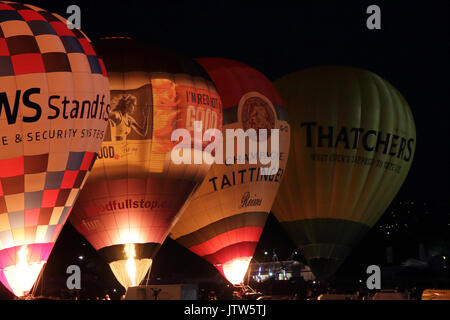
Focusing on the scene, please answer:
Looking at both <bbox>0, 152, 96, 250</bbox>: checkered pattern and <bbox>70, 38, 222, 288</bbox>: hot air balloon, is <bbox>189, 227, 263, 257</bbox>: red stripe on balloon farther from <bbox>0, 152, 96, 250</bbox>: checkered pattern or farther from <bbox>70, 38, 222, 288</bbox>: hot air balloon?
<bbox>0, 152, 96, 250</bbox>: checkered pattern

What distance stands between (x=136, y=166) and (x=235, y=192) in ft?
10.8

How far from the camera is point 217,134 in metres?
17.6

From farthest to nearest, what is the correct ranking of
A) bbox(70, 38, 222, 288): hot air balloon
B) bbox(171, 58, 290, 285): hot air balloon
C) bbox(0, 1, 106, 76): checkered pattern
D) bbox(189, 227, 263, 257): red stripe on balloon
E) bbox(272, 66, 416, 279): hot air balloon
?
bbox(272, 66, 416, 279): hot air balloon, bbox(189, 227, 263, 257): red stripe on balloon, bbox(171, 58, 290, 285): hot air balloon, bbox(70, 38, 222, 288): hot air balloon, bbox(0, 1, 106, 76): checkered pattern

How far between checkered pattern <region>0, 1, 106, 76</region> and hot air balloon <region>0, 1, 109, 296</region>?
0.02 m

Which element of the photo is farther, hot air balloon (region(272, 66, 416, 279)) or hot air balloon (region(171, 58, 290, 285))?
hot air balloon (region(272, 66, 416, 279))

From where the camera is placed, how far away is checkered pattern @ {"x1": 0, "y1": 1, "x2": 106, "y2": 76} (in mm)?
14008

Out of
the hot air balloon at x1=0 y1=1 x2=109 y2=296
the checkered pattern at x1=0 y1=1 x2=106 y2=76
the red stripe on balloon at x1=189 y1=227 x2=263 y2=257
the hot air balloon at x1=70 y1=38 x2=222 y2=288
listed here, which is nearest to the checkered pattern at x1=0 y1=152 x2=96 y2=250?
the hot air balloon at x1=0 y1=1 x2=109 y2=296

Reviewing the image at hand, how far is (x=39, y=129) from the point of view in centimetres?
1405

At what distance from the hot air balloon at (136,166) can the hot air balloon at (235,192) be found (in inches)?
68.7

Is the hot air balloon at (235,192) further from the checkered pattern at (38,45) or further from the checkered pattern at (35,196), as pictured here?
the checkered pattern at (38,45)

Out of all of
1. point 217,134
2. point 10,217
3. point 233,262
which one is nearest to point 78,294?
point 233,262

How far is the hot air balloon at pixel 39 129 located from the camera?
545 inches

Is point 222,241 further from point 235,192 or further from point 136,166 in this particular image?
point 136,166

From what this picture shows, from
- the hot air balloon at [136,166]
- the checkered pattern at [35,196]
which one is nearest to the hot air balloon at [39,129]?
the checkered pattern at [35,196]
